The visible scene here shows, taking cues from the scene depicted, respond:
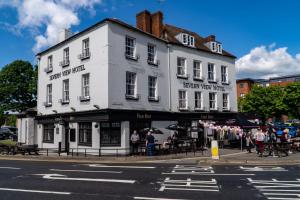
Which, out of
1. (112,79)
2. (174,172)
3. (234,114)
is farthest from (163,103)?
(174,172)

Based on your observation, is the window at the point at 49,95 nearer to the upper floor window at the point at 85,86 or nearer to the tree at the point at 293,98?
the upper floor window at the point at 85,86

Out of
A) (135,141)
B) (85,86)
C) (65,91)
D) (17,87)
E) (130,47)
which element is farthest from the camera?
(17,87)

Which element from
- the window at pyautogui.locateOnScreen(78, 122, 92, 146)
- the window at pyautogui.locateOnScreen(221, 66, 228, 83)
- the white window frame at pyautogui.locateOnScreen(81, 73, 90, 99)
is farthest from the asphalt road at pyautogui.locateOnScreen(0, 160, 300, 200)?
the window at pyautogui.locateOnScreen(221, 66, 228, 83)

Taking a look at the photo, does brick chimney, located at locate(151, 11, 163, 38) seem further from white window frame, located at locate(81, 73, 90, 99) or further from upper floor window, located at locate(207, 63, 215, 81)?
white window frame, located at locate(81, 73, 90, 99)

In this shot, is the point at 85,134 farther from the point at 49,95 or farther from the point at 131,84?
the point at 49,95

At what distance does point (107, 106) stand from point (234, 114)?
54.1 feet

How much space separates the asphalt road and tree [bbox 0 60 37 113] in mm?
37469

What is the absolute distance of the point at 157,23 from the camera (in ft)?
95.3

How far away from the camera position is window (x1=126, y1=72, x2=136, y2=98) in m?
23.8

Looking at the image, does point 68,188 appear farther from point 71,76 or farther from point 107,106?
point 71,76

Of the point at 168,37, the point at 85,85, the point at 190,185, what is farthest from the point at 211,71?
the point at 190,185

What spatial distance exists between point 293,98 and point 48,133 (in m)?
46.8

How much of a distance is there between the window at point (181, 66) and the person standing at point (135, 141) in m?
8.97

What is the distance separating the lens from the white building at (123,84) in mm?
22641
